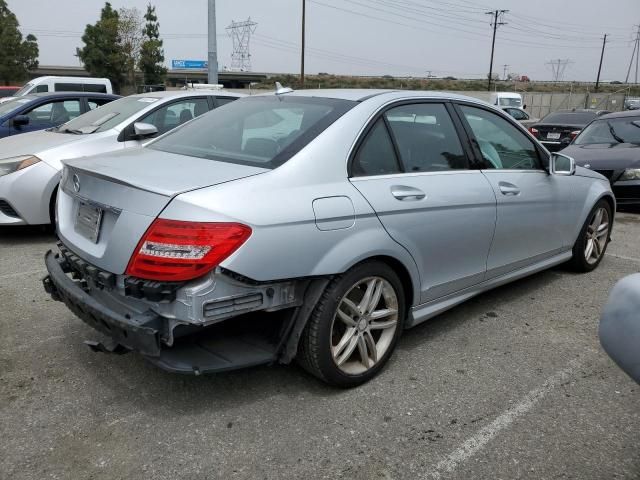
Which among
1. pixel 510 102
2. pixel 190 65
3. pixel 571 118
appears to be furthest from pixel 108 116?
pixel 190 65

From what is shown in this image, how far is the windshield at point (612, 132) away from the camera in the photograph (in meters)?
8.81

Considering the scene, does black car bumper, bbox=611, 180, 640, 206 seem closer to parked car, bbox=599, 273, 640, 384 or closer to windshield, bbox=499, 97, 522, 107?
parked car, bbox=599, 273, 640, 384

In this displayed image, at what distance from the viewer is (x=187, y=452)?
2438 mm

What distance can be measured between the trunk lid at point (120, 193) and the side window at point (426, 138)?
3.25ft

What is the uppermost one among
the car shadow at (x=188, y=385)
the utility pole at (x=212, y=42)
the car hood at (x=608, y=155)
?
the utility pole at (x=212, y=42)

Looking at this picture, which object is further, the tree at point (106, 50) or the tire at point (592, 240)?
the tree at point (106, 50)

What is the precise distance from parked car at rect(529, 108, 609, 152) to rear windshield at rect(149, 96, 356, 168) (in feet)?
37.4

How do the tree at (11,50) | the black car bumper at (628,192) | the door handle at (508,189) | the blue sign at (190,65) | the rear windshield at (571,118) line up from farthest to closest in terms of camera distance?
the blue sign at (190,65) → the tree at (11,50) → the rear windshield at (571,118) → the black car bumper at (628,192) → the door handle at (508,189)

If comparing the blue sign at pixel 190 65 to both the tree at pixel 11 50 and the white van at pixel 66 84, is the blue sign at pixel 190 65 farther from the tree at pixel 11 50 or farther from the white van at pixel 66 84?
the white van at pixel 66 84

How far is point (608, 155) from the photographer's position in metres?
8.20

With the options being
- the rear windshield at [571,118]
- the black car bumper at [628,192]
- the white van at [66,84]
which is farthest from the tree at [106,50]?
the black car bumper at [628,192]

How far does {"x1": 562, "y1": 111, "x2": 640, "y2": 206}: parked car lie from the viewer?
7.84m

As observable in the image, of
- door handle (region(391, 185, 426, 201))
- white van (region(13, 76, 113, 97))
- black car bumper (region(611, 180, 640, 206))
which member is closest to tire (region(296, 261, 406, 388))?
door handle (region(391, 185, 426, 201))

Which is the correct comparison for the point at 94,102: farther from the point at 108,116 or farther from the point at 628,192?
the point at 628,192
